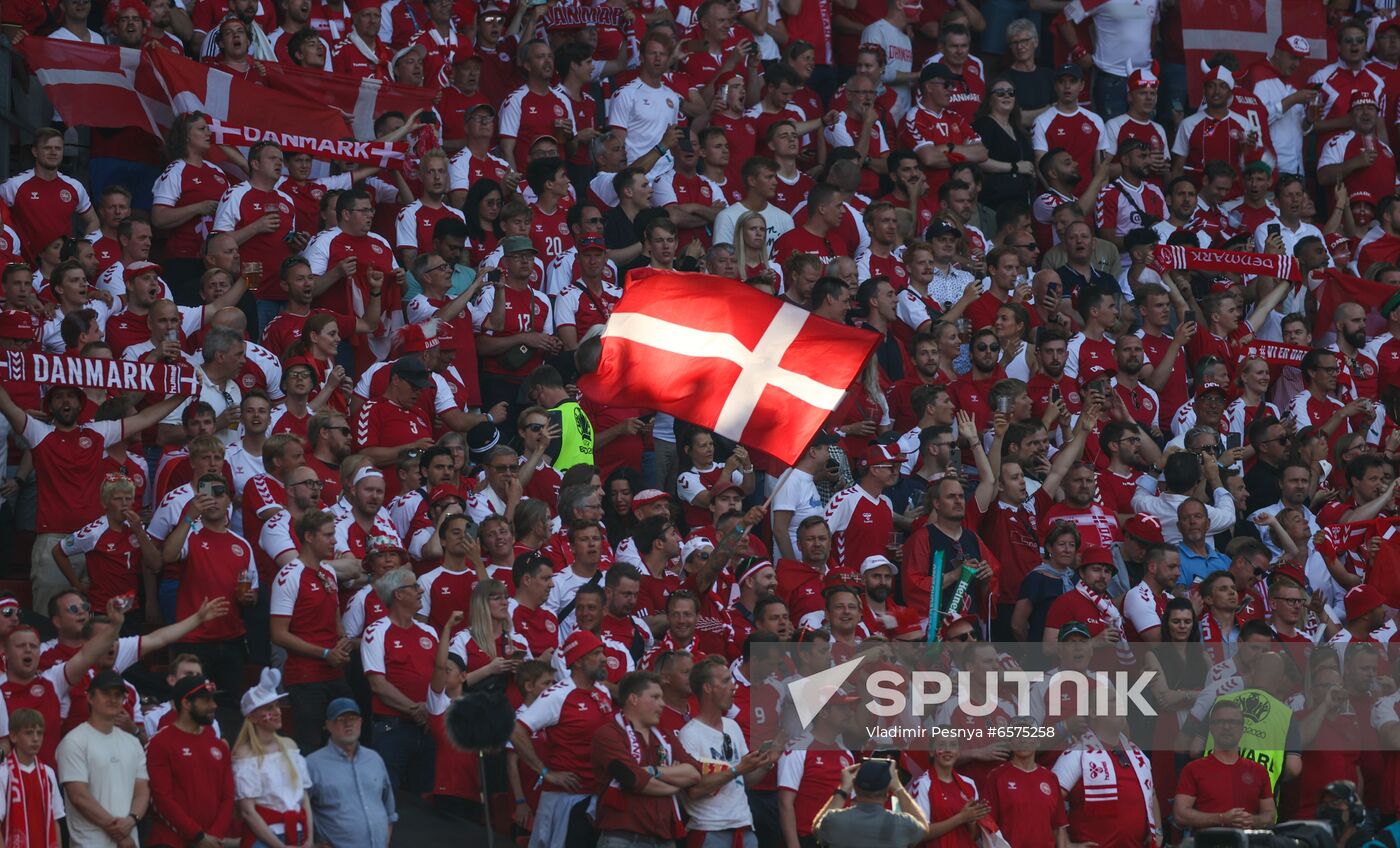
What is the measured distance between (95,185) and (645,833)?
27.0 feet

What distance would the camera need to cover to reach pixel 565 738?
13109mm

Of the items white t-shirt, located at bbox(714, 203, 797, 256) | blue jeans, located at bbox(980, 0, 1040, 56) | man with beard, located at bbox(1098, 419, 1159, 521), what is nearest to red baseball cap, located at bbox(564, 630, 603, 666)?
man with beard, located at bbox(1098, 419, 1159, 521)

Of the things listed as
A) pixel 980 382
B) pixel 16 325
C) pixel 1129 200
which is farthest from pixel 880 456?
pixel 1129 200

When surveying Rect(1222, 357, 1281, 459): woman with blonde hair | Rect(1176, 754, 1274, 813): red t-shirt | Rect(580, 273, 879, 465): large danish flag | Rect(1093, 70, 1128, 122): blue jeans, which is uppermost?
Rect(1093, 70, 1128, 122): blue jeans

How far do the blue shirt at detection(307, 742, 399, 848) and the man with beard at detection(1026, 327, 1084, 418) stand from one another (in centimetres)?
701

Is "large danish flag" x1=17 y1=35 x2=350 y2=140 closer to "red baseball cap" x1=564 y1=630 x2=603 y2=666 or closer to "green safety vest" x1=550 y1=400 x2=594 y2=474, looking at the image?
"green safety vest" x1=550 y1=400 x2=594 y2=474

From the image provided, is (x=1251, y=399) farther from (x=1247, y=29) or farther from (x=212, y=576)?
(x=212, y=576)

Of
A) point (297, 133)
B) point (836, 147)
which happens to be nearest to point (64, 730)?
point (297, 133)

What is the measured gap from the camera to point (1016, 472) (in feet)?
54.4

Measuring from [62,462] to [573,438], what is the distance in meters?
3.30

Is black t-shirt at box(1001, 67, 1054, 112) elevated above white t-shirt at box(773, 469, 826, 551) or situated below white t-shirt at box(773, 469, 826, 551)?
above

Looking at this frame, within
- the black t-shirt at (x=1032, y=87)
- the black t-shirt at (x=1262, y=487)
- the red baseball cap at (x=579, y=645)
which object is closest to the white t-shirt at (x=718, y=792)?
the red baseball cap at (x=579, y=645)

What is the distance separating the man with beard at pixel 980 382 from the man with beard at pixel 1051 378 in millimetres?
409

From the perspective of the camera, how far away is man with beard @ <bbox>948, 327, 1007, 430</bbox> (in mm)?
17531
